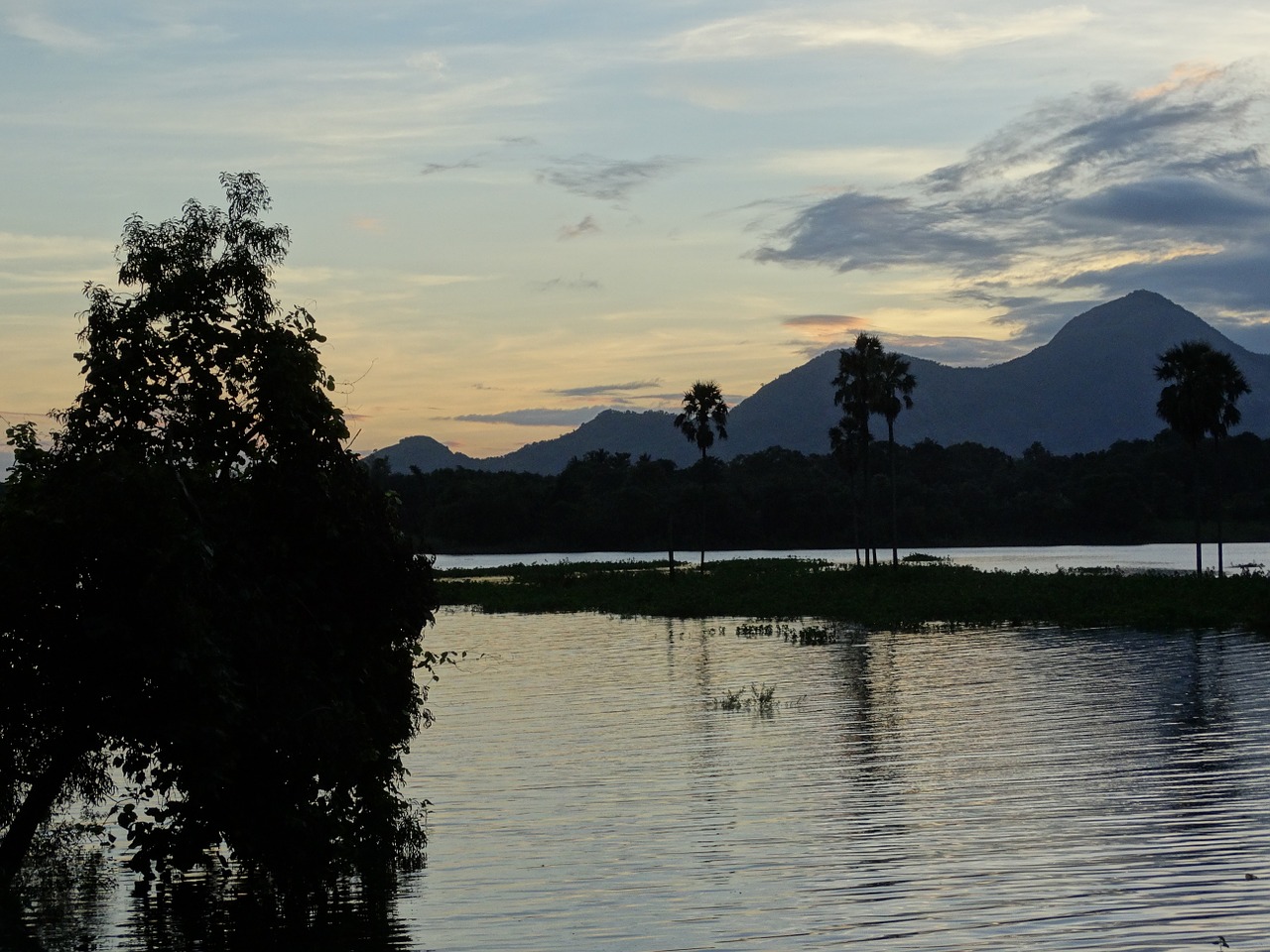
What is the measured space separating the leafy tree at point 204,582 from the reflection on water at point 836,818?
1565mm

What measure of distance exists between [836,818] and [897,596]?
160ft

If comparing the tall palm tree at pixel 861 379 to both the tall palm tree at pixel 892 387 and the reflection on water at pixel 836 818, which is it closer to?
the tall palm tree at pixel 892 387

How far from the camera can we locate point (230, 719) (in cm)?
1516

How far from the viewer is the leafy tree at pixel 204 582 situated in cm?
1507

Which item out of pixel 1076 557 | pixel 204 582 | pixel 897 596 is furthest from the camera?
pixel 1076 557

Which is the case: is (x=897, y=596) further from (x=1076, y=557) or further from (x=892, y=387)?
(x=1076, y=557)

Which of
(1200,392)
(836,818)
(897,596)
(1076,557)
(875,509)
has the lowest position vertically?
(1076,557)

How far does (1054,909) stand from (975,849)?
3.13 meters

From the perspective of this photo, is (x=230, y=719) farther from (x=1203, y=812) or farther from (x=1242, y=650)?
(x=1242, y=650)

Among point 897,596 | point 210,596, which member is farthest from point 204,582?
point 897,596

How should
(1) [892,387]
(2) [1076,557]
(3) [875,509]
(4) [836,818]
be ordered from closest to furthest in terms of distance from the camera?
(4) [836,818]
(1) [892,387]
(2) [1076,557]
(3) [875,509]

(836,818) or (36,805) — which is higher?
(36,805)

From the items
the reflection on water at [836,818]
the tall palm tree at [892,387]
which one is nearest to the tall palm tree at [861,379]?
the tall palm tree at [892,387]

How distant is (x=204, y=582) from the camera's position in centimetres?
1538
